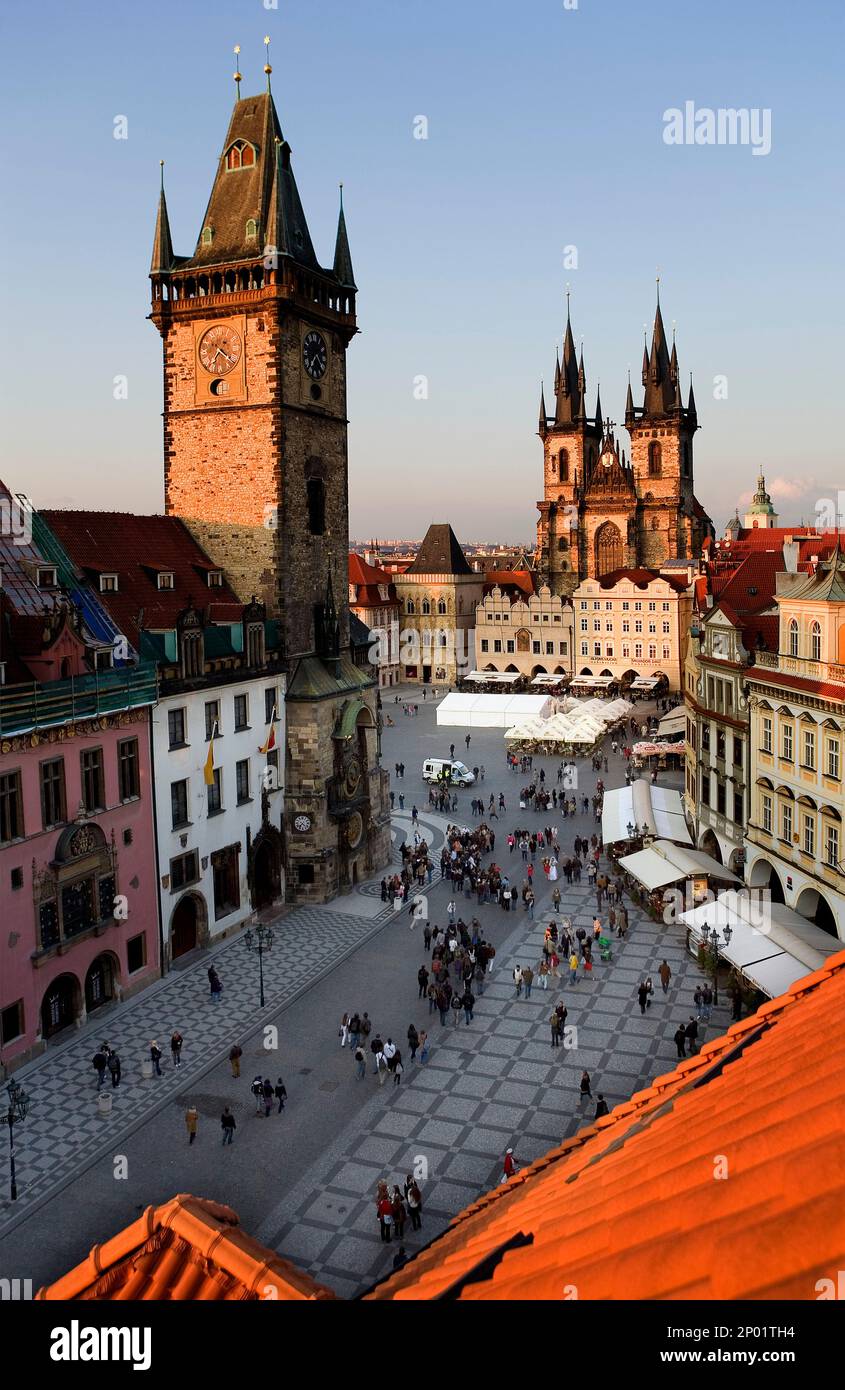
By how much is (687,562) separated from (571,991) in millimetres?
84745

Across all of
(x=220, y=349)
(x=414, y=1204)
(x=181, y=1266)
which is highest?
(x=220, y=349)

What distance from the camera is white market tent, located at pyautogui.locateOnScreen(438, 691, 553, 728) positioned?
255 feet

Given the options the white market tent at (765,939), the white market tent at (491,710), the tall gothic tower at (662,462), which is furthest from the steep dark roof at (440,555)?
the white market tent at (765,939)

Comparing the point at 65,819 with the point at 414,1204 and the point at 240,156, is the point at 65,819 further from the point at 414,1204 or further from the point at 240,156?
the point at 240,156

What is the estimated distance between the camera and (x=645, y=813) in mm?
47000

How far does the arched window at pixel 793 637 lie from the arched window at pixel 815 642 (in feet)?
3.33

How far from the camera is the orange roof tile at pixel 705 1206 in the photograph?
439cm

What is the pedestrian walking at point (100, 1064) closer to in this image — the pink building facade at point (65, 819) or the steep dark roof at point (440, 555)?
the pink building facade at point (65, 819)

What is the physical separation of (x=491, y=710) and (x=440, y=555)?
126 ft

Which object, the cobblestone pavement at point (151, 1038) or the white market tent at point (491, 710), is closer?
the cobblestone pavement at point (151, 1038)

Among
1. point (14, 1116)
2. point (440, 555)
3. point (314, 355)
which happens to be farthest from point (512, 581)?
point (14, 1116)

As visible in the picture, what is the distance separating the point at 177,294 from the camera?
136ft

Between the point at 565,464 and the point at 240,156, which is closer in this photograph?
the point at 240,156
